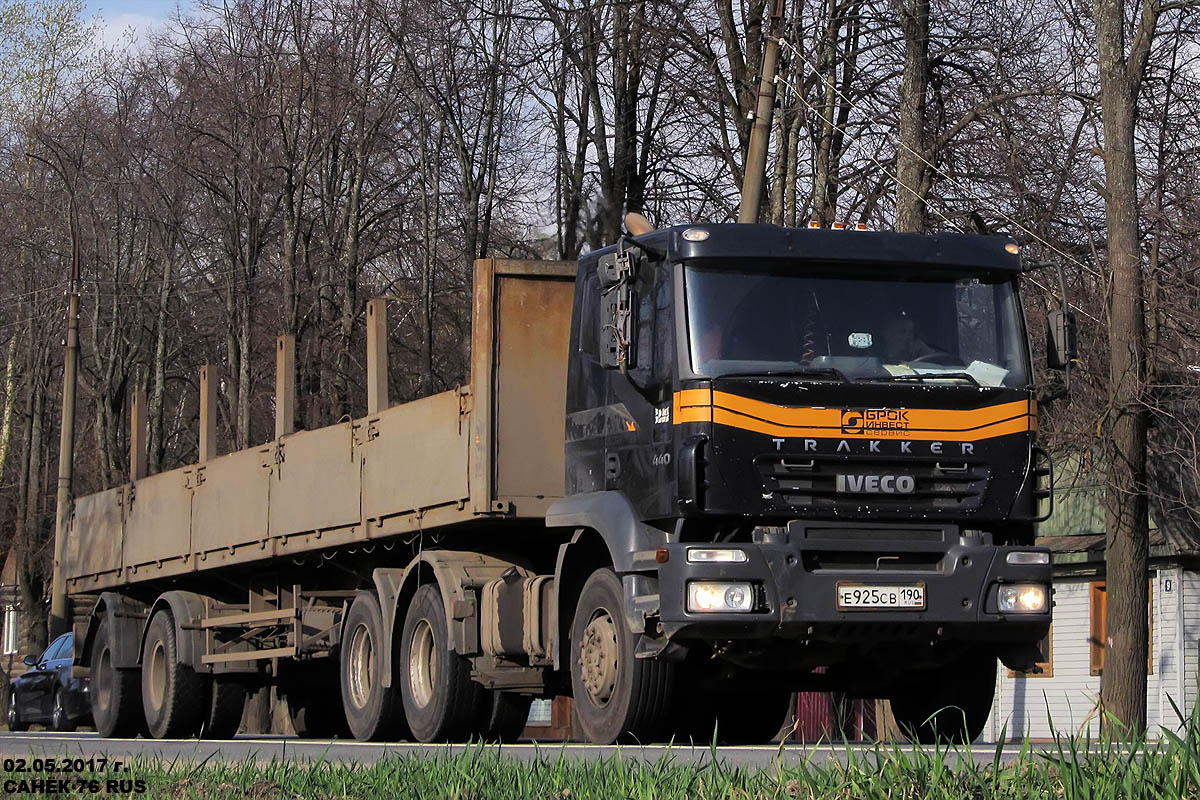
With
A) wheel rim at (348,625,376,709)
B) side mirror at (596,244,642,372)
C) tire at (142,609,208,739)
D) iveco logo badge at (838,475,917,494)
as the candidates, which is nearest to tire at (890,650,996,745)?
iveco logo badge at (838,475,917,494)

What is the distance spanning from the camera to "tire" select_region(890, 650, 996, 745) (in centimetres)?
1146

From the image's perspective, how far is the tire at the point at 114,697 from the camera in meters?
18.5

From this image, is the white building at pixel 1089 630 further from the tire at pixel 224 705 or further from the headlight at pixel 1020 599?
the headlight at pixel 1020 599

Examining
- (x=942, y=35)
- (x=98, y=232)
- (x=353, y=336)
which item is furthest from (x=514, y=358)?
(x=98, y=232)

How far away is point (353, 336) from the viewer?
30.2m

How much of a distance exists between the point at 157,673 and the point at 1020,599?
33.9 feet

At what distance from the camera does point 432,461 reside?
1273 cm

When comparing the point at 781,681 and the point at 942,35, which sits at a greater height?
the point at 942,35

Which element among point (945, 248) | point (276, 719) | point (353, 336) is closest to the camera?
point (945, 248)

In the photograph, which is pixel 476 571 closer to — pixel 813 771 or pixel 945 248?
pixel 945 248

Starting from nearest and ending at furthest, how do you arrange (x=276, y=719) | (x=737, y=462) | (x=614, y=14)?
(x=737, y=462) → (x=276, y=719) → (x=614, y=14)

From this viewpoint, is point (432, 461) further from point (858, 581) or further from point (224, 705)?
point (224, 705)

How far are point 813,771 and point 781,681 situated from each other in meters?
5.51

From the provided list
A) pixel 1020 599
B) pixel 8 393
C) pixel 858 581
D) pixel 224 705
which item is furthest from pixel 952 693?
pixel 8 393
